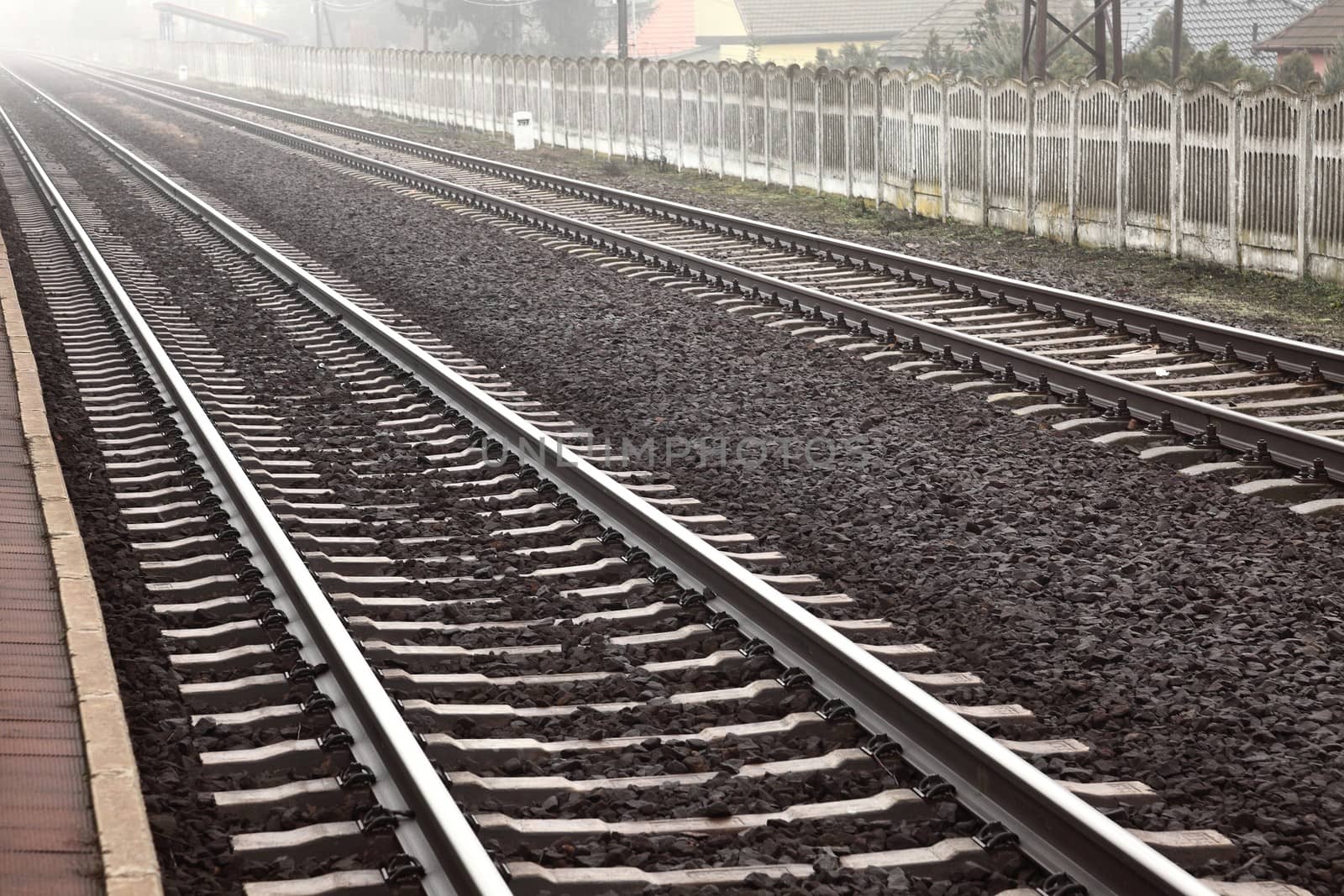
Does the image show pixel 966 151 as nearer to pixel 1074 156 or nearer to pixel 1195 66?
pixel 1074 156

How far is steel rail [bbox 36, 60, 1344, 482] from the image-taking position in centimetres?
808

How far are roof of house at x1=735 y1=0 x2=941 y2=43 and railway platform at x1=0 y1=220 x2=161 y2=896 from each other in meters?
59.4

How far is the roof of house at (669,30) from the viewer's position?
79875 mm

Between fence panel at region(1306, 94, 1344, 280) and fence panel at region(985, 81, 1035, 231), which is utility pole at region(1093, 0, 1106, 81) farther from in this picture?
fence panel at region(1306, 94, 1344, 280)

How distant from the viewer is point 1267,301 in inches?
530

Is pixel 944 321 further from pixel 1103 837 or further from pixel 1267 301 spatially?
pixel 1103 837

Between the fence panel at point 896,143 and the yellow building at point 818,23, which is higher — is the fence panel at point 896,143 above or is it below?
below

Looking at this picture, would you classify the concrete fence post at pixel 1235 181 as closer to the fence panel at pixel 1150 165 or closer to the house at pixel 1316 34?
the fence panel at pixel 1150 165

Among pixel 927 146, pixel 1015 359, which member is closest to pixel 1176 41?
pixel 927 146

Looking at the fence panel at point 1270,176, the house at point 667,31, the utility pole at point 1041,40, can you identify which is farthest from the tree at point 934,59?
the house at point 667,31

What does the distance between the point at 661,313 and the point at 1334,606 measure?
24.1 feet

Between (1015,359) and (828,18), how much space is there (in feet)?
191

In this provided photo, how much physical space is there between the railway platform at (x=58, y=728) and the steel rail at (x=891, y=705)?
2288mm

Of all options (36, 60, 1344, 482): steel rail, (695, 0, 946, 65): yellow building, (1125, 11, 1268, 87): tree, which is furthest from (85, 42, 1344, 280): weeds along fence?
(695, 0, 946, 65): yellow building
